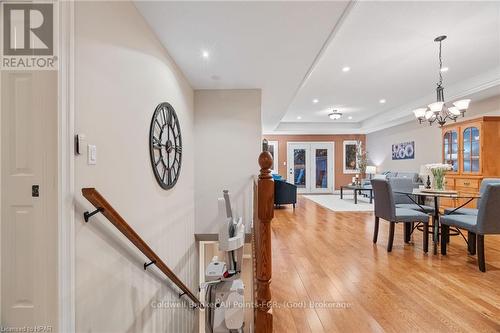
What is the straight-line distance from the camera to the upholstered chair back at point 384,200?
3.26m

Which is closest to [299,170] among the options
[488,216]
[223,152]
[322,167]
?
[322,167]

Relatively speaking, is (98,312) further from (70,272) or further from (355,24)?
(355,24)

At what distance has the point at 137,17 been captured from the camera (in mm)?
2049

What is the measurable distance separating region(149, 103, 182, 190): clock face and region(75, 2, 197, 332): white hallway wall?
0.09 metres

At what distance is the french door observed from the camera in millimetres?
10422

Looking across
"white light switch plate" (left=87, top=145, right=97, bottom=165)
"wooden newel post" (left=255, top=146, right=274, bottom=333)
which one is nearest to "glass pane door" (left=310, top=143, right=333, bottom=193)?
"wooden newel post" (left=255, top=146, right=274, bottom=333)

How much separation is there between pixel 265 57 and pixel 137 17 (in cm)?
141

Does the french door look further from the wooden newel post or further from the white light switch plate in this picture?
the white light switch plate

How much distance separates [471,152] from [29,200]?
685cm

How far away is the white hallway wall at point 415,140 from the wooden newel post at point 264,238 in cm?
611

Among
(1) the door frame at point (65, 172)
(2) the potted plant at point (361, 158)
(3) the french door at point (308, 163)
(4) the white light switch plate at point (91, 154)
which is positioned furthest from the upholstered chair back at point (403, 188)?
(3) the french door at point (308, 163)

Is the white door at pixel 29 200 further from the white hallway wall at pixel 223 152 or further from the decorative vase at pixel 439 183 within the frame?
the decorative vase at pixel 439 183

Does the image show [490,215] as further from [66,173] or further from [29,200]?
[29,200]

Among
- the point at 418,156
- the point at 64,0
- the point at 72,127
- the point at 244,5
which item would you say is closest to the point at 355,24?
the point at 244,5
